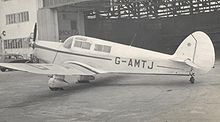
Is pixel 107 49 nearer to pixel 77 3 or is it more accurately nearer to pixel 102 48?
pixel 102 48

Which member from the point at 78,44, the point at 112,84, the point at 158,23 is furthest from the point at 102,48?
the point at 158,23

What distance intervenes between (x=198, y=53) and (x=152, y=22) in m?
49.5

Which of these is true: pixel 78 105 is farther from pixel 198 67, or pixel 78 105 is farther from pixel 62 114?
pixel 198 67

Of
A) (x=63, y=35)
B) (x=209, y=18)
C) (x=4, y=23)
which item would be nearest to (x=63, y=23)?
(x=63, y=35)

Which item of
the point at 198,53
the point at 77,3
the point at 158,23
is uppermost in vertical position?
the point at 77,3

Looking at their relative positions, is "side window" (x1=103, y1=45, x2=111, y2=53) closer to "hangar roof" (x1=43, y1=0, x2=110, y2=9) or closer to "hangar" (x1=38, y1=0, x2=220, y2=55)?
"hangar roof" (x1=43, y1=0, x2=110, y2=9)

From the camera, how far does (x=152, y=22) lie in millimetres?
64062

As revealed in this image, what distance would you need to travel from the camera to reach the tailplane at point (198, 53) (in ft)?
48.8

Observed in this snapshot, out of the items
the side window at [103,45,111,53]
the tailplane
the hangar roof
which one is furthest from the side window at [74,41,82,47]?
the hangar roof

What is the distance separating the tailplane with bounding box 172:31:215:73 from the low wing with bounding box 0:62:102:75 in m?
3.93

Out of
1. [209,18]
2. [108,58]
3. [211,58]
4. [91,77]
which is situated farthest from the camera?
[209,18]

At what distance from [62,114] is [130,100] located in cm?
271

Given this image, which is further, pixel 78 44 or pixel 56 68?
pixel 78 44

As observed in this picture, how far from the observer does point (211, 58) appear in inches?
586
